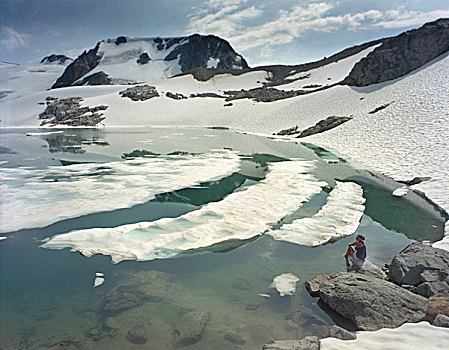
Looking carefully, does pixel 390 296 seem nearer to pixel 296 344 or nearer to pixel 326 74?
pixel 296 344

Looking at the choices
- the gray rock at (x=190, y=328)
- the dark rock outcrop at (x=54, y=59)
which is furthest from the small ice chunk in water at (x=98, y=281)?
the dark rock outcrop at (x=54, y=59)

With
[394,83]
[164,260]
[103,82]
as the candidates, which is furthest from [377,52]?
[103,82]

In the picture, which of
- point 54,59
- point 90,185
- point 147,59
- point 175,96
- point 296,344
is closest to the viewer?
point 296,344

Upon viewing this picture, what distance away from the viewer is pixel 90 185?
433 inches

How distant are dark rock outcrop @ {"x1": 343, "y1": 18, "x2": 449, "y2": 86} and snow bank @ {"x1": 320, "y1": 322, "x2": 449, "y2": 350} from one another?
1455 inches

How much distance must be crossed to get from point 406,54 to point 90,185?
122ft

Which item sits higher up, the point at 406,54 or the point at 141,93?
the point at 141,93

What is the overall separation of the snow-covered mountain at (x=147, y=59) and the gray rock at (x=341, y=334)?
97585mm

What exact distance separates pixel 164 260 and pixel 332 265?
320cm

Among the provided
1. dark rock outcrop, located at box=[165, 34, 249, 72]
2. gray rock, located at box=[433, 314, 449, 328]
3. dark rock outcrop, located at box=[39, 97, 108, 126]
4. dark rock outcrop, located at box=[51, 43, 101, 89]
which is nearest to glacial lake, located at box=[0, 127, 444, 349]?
gray rock, located at box=[433, 314, 449, 328]

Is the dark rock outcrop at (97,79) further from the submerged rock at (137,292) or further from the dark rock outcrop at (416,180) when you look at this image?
the submerged rock at (137,292)

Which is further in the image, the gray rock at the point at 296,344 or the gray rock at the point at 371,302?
the gray rock at the point at 371,302

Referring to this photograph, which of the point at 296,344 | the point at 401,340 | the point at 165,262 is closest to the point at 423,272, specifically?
the point at 401,340

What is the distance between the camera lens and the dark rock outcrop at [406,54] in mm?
33750
